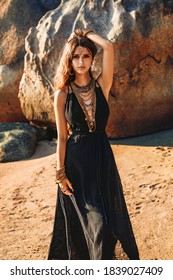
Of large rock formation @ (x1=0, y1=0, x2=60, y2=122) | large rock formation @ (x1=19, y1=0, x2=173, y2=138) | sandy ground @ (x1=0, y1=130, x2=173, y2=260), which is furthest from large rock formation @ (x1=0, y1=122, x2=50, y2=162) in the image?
large rock formation @ (x1=0, y1=0, x2=60, y2=122)

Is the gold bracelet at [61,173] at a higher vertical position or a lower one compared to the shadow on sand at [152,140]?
higher

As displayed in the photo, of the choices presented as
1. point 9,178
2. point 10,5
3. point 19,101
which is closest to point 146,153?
point 9,178

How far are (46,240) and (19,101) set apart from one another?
4.25 metres

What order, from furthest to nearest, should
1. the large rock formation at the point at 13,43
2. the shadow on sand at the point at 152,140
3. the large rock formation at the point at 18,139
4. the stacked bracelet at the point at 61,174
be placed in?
the large rock formation at the point at 13,43, the large rock formation at the point at 18,139, the shadow on sand at the point at 152,140, the stacked bracelet at the point at 61,174

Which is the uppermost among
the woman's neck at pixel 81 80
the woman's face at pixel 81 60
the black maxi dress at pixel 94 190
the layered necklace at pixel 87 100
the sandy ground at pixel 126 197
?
the woman's face at pixel 81 60

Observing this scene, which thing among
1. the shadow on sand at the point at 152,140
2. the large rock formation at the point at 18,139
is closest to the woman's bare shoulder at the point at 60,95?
the shadow on sand at the point at 152,140

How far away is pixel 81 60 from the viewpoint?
3.28m

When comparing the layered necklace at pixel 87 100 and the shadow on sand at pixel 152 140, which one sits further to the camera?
the shadow on sand at pixel 152 140

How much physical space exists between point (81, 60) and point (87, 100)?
282 mm

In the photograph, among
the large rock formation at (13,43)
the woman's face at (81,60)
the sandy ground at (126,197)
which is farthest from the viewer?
the large rock formation at (13,43)

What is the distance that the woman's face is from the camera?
3.28 meters

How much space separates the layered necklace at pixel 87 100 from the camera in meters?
3.35

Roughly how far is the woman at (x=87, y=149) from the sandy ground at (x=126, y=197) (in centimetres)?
118

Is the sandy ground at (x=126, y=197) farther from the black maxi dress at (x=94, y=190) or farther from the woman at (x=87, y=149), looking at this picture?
the woman at (x=87, y=149)
